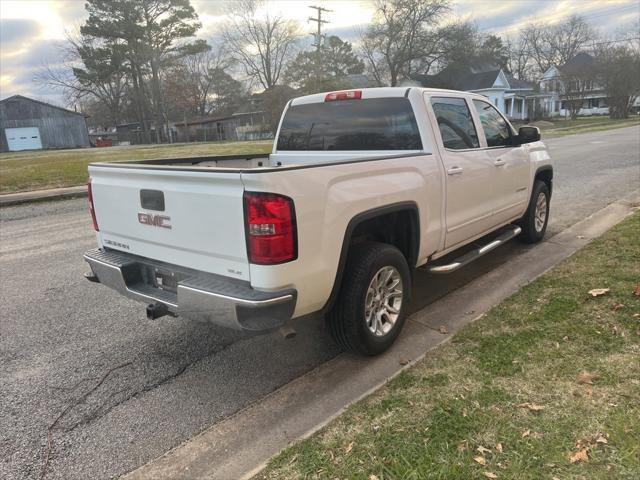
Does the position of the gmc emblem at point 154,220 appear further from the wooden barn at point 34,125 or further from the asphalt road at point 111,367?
the wooden barn at point 34,125

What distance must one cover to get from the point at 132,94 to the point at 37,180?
51315 mm

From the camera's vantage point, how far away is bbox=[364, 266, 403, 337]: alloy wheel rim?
3.51 meters

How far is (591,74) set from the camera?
2015 inches

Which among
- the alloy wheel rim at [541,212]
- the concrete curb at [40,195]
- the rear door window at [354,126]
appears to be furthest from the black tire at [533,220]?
the concrete curb at [40,195]

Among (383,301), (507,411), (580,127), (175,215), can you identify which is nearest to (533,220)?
(383,301)

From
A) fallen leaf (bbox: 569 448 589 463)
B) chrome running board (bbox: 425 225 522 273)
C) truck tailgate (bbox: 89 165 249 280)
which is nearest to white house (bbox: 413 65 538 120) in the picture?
chrome running board (bbox: 425 225 522 273)

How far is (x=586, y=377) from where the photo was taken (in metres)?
3.03

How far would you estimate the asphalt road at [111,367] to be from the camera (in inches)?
109

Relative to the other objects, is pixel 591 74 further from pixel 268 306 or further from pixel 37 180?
pixel 268 306

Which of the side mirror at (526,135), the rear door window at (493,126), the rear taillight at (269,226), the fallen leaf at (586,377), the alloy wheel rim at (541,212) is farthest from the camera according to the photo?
the alloy wheel rim at (541,212)

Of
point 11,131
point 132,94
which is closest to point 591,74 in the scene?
point 132,94

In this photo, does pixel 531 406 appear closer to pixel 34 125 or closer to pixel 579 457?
Answer: pixel 579 457

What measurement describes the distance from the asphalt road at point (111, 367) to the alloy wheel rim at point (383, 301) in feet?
1.50

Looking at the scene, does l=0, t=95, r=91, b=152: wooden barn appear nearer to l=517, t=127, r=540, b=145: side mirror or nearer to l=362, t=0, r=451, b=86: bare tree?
l=362, t=0, r=451, b=86: bare tree
